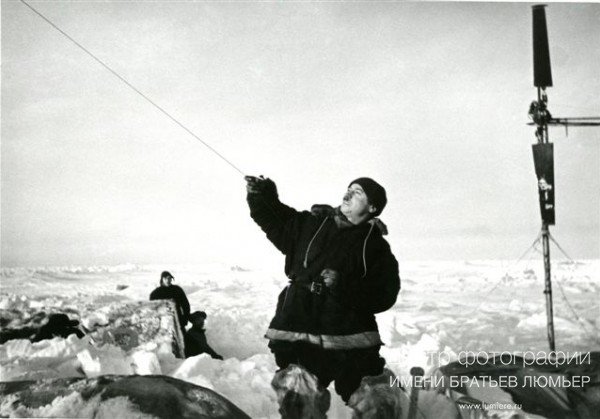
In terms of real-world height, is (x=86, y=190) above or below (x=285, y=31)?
below

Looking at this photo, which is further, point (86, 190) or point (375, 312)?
point (86, 190)

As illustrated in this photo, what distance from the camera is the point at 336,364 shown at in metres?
2.52

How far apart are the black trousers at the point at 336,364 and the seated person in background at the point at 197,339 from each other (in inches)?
13.7

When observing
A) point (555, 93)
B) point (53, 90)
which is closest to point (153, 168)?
point (53, 90)

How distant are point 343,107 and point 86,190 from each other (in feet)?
3.69

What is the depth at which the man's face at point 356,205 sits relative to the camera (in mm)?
2592

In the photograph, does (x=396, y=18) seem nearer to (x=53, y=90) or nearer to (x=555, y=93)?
(x=555, y=93)

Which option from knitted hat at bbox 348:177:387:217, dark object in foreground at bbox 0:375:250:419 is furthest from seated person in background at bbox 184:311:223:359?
knitted hat at bbox 348:177:387:217

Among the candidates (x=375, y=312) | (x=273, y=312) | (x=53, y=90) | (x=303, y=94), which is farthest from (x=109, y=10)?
(x=375, y=312)

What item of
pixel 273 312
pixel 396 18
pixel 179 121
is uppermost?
pixel 396 18

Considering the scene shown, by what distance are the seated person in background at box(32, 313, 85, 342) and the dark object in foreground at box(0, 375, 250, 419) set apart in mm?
215

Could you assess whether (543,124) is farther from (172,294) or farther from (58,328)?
(58,328)

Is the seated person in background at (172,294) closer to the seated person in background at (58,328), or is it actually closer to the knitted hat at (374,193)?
the seated person in background at (58,328)

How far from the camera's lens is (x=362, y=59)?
2793mm
